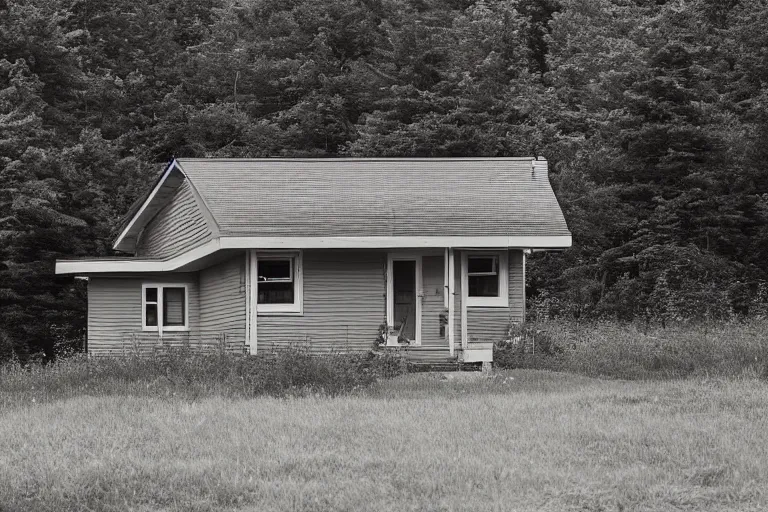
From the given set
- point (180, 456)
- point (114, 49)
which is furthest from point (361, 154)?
point (180, 456)

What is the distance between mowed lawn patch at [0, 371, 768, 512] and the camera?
35.0ft

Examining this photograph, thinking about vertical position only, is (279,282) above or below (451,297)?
above

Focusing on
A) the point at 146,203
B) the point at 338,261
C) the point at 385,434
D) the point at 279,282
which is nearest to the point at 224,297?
the point at 279,282

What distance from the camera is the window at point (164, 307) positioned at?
2655 centimetres

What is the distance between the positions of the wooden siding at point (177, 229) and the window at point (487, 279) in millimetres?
5953

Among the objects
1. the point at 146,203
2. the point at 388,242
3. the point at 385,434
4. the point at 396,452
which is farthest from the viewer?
the point at 146,203

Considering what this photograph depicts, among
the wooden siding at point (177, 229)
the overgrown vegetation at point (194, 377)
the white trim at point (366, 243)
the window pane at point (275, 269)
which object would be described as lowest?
the overgrown vegetation at point (194, 377)

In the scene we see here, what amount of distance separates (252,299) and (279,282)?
97cm

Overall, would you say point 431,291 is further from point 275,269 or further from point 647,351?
point 647,351

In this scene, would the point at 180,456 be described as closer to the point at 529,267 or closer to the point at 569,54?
the point at 529,267

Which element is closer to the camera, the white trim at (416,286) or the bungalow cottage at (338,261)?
the bungalow cottage at (338,261)

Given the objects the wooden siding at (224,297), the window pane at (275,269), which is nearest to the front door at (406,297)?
the window pane at (275,269)

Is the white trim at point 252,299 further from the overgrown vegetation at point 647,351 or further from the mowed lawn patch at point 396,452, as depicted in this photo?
the mowed lawn patch at point 396,452

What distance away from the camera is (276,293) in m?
23.9
